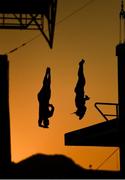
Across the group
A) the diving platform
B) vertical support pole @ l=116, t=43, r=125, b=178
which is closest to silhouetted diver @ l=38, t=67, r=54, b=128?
the diving platform

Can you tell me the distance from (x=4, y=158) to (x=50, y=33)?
7.02 m

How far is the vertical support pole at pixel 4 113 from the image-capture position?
23.3ft

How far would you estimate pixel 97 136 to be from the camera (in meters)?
10.5

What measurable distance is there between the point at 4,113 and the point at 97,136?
11.2 ft

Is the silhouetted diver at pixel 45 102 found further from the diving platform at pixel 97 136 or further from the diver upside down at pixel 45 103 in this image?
the diving platform at pixel 97 136

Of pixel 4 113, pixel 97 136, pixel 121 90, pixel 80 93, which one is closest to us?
pixel 4 113

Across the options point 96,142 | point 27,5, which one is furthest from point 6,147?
point 27,5

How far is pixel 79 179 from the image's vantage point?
3959mm

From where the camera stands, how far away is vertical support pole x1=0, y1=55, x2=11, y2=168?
712cm

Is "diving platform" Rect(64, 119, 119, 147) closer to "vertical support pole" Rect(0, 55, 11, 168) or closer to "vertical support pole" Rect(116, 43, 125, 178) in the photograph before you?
"vertical support pole" Rect(116, 43, 125, 178)

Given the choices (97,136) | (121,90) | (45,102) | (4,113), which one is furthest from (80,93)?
(4,113)

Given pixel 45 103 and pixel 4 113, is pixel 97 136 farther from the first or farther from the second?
pixel 4 113

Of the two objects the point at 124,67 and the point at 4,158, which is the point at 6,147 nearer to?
the point at 4,158

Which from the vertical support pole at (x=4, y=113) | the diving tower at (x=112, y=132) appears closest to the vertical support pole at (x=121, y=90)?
the diving tower at (x=112, y=132)
